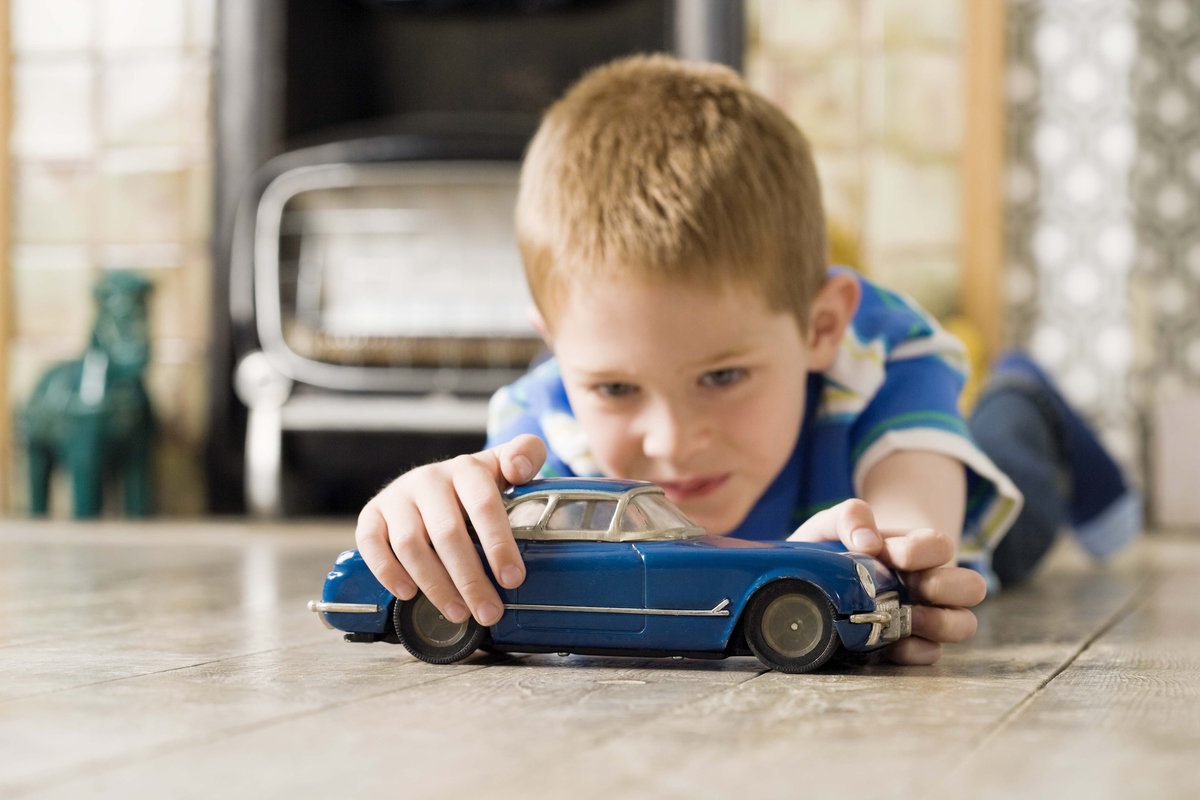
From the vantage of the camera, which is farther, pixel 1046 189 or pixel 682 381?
pixel 1046 189

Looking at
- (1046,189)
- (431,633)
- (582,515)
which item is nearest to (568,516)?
(582,515)

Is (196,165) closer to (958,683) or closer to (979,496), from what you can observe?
(979,496)

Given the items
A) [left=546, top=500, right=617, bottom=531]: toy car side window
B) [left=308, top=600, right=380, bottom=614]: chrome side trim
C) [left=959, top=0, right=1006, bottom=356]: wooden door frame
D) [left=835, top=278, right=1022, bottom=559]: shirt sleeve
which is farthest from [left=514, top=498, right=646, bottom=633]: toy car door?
[left=959, top=0, right=1006, bottom=356]: wooden door frame

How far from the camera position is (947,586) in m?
0.94

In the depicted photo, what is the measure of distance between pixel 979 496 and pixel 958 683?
62cm

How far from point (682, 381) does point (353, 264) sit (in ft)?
5.22

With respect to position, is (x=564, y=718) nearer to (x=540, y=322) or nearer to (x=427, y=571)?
(x=427, y=571)

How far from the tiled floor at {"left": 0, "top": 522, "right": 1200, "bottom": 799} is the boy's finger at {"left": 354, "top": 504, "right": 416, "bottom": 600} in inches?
2.1

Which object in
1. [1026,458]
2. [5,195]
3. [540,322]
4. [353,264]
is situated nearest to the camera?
[540,322]

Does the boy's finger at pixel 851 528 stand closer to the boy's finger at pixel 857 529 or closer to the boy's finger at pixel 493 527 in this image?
the boy's finger at pixel 857 529

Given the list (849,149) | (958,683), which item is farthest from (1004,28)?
(958,683)

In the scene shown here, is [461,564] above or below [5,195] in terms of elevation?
below

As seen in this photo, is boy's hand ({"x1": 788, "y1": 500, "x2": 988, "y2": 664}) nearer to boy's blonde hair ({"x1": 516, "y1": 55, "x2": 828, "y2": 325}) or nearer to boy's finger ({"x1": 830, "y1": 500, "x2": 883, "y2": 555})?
boy's finger ({"x1": 830, "y1": 500, "x2": 883, "y2": 555})

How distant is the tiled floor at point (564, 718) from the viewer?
0.57 m
